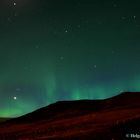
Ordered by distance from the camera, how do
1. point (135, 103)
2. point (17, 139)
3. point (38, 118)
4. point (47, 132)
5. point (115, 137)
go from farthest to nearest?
1. point (38, 118)
2. point (135, 103)
3. point (47, 132)
4. point (17, 139)
5. point (115, 137)

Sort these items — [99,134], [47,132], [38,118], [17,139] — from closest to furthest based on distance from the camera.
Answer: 1. [99,134]
2. [17,139]
3. [47,132]
4. [38,118]

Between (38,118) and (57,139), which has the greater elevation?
(38,118)

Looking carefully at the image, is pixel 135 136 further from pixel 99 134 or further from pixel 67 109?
pixel 67 109

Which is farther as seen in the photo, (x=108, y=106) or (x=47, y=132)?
(x=108, y=106)

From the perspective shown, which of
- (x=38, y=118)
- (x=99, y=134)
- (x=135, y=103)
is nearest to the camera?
(x=99, y=134)

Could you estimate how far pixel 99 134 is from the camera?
5106cm

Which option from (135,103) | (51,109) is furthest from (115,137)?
(51,109)

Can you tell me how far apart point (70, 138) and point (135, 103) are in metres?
47.6

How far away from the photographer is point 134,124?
51.2 m

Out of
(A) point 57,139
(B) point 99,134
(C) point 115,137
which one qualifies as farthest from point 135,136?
(A) point 57,139

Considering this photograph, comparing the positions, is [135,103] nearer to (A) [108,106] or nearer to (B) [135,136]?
(A) [108,106]

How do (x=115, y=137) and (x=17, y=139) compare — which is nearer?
(x=115, y=137)

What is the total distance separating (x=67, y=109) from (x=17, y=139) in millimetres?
48258

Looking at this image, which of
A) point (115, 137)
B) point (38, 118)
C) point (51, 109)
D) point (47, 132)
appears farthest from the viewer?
point (51, 109)
